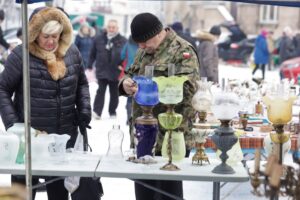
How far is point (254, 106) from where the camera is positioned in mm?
6242

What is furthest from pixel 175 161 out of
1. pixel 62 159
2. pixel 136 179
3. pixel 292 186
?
pixel 292 186

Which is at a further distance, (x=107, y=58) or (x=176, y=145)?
(x=107, y=58)

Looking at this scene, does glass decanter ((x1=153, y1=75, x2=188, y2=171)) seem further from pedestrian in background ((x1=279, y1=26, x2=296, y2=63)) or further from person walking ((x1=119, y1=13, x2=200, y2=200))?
pedestrian in background ((x1=279, y1=26, x2=296, y2=63))

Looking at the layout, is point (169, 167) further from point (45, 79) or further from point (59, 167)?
point (45, 79)

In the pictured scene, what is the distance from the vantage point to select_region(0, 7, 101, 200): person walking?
422 cm

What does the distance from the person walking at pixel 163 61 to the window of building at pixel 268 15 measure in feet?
117

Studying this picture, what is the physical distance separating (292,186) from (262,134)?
7.72 ft

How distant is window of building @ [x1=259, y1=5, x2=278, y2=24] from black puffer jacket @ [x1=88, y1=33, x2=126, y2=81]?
2962 cm

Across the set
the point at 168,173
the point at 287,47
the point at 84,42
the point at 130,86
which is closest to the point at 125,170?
the point at 168,173

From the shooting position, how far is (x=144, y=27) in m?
3.98

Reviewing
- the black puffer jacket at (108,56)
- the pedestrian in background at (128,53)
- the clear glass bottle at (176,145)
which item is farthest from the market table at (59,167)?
the black puffer jacket at (108,56)

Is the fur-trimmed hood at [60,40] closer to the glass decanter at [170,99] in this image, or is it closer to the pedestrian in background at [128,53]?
the glass decanter at [170,99]

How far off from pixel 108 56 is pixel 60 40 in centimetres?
606

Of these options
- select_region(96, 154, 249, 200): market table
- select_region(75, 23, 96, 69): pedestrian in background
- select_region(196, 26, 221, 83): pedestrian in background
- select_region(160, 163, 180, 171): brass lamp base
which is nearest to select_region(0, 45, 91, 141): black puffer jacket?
select_region(96, 154, 249, 200): market table
